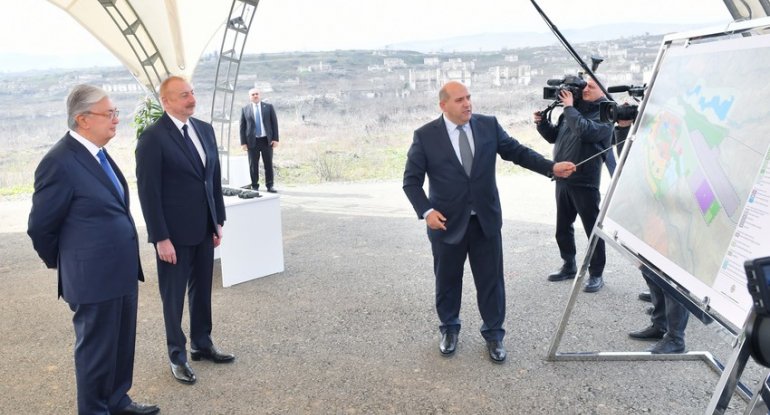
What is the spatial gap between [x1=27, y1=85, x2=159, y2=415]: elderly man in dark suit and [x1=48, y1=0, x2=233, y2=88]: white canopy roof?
17.2 feet

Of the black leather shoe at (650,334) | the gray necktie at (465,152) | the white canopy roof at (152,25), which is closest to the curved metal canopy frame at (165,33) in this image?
the white canopy roof at (152,25)

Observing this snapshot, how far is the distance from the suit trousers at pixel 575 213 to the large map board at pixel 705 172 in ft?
5.94

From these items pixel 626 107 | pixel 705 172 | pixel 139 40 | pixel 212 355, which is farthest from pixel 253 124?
pixel 705 172

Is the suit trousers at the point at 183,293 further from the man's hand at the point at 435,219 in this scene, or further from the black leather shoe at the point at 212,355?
the man's hand at the point at 435,219

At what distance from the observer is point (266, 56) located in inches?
1293

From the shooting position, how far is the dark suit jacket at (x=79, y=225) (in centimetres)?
250

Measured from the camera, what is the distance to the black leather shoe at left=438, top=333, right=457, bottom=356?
3.71 m

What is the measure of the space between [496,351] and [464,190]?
1.04 meters

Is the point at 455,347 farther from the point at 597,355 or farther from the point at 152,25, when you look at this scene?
the point at 152,25

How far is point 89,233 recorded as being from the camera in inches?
102

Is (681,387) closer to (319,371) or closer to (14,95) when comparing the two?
(319,371)

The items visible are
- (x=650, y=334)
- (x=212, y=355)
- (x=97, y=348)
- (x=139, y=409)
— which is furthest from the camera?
(x=650, y=334)

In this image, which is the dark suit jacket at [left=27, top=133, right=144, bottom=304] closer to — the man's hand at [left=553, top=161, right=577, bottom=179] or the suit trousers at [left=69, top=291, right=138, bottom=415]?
the suit trousers at [left=69, top=291, right=138, bottom=415]

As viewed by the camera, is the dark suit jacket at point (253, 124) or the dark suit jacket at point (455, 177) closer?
the dark suit jacket at point (455, 177)
